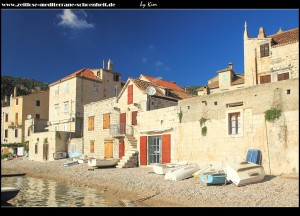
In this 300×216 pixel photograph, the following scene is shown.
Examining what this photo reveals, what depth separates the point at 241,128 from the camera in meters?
A: 18.0

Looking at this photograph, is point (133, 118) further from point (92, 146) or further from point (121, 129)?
point (92, 146)

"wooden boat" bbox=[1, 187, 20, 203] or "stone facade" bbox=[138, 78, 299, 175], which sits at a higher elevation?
"stone facade" bbox=[138, 78, 299, 175]

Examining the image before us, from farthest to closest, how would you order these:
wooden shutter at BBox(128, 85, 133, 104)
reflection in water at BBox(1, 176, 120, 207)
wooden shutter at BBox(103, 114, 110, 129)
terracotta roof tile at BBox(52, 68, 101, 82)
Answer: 1. terracotta roof tile at BBox(52, 68, 101, 82)
2. wooden shutter at BBox(103, 114, 110, 129)
3. wooden shutter at BBox(128, 85, 133, 104)
4. reflection in water at BBox(1, 176, 120, 207)

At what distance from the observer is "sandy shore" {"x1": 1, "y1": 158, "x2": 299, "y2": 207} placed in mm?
13078

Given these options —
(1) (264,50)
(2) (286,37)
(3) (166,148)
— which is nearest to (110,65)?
(1) (264,50)

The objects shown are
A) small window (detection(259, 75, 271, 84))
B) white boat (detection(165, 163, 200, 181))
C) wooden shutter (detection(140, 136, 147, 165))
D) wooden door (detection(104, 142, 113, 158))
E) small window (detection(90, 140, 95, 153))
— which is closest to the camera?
white boat (detection(165, 163, 200, 181))

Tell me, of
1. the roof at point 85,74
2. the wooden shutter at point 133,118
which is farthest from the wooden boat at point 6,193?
the roof at point 85,74

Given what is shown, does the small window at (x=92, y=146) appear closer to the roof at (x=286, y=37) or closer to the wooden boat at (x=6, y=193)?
the wooden boat at (x=6, y=193)

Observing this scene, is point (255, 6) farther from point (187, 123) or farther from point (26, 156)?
point (26, 156)

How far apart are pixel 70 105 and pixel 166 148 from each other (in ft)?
67.0

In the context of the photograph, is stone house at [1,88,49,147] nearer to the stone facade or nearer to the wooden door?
the wooden door

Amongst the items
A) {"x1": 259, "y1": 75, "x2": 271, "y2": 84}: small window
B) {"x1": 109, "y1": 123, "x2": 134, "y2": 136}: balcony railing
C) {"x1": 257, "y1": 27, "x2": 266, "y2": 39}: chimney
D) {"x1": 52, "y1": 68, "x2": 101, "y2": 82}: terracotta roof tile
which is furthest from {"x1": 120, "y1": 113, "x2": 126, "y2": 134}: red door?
{"x1": 257, "y1": 27, "x2": 266, "y2": 39}: chimney

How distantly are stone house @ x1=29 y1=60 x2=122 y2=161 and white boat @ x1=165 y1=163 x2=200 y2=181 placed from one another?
61.7 feet

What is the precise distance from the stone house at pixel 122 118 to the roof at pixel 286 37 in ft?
31.3
